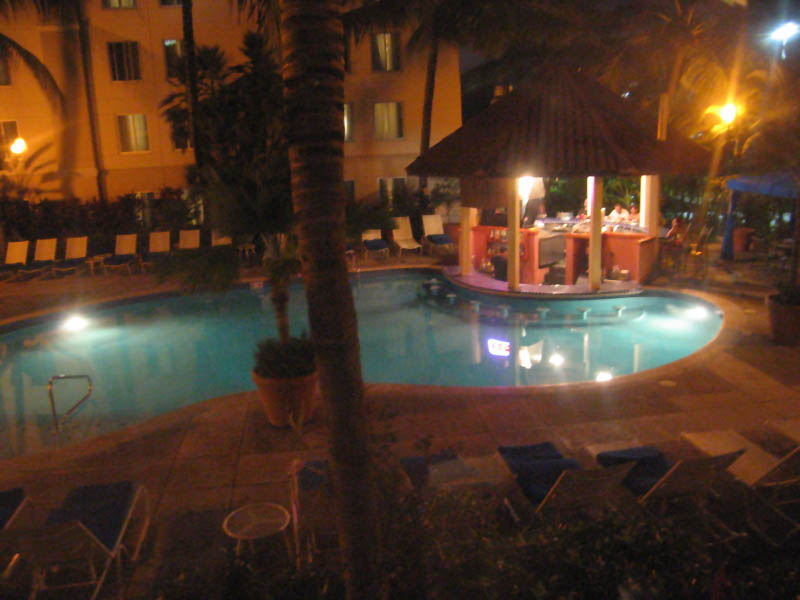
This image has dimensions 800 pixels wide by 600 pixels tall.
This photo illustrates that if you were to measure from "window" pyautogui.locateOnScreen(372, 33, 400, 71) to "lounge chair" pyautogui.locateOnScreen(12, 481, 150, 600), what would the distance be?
71.0 ft

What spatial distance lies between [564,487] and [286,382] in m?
3.33

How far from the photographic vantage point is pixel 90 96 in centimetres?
2284

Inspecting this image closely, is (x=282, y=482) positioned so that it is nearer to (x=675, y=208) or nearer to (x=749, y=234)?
(x=749, y=234)

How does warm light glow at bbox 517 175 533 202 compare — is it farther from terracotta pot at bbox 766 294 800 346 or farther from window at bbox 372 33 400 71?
window at bbox 372 33 400 71

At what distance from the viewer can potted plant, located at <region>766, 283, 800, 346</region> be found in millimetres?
9859

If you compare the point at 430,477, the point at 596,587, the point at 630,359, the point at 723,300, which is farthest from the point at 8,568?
the point at 723,300

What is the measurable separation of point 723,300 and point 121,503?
1131 cm

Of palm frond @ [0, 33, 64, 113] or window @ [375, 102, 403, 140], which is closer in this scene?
palm frond @ [0, 33, 64, 113]

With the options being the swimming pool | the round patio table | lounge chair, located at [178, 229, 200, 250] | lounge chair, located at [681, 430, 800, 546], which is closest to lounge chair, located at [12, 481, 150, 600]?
the round patio table

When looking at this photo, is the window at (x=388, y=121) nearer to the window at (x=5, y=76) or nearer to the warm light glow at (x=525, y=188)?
the warm light glow at (x=525, y=188)

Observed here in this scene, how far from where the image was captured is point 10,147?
70.7 feet

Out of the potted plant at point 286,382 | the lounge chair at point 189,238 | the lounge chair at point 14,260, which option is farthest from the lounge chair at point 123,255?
the potted plant at point 286,382

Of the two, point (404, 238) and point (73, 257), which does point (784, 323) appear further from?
point (73, 257)

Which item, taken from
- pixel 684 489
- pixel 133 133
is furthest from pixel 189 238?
pixel 684 489
